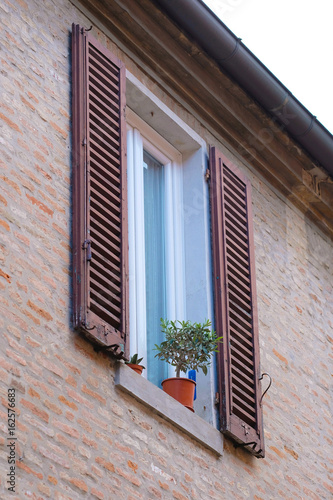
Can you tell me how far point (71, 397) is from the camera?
223 inches

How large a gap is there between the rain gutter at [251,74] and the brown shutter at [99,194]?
0.74 m

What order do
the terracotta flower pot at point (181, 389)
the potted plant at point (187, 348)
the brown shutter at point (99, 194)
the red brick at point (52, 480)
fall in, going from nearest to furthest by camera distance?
the red brick at point (52, 480)
the brown shutter at point (99, 194)
the terracotta flower pot at point (181, 389)
the potted plant at point (187, 348)

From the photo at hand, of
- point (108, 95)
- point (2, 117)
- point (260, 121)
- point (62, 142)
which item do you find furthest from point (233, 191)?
point (2, 117)

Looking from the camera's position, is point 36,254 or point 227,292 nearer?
point 36,254

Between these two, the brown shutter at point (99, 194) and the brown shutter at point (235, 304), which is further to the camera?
the brown shutter at point (235, 304)

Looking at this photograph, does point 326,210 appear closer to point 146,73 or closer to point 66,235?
point 146,73

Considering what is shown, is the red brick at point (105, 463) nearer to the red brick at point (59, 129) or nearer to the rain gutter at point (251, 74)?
the red brick at point (59, 129)

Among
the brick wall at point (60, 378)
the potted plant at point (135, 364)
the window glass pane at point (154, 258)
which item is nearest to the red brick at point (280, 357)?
the brick wall at point (60, 378)

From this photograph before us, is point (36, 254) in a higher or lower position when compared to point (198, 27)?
lower

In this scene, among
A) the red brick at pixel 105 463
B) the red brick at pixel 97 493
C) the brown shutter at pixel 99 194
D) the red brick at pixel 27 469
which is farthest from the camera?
the brown shutter at pixel 99 194

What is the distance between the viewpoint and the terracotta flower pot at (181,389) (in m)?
6.61

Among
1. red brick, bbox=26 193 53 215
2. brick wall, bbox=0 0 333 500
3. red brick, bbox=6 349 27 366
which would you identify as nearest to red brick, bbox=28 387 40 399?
brick wall, bbox=0 0 333 500

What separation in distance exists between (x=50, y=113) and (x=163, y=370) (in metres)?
1.80

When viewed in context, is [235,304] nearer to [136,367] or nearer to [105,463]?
[136,367]
